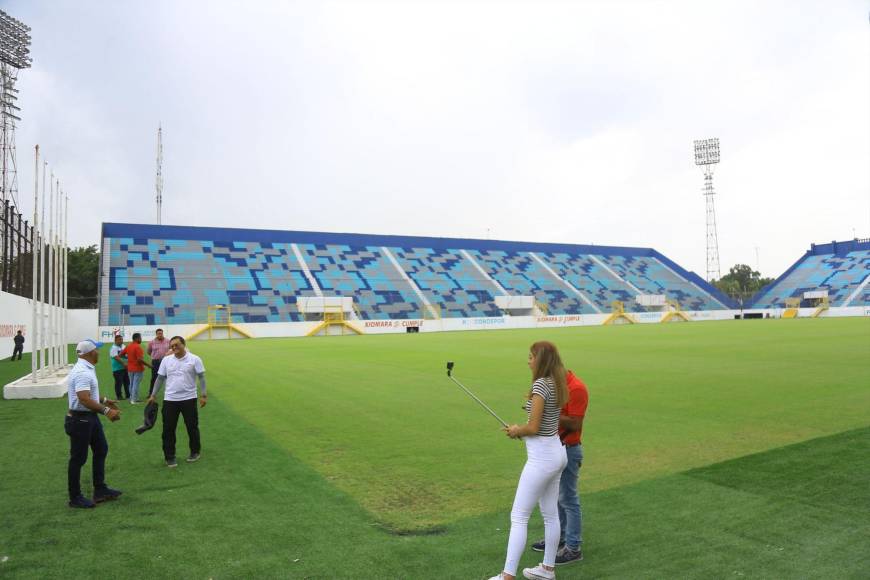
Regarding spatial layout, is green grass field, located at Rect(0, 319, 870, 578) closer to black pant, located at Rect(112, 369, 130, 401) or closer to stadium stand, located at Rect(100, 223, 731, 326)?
black pant, located at Rect(112, 369, 130, 401)

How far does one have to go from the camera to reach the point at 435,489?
738 centimetres

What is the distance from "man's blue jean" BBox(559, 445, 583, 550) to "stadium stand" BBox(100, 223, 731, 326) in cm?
5001

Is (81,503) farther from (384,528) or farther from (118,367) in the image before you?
(118,367)

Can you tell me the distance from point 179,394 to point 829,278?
9265 cm

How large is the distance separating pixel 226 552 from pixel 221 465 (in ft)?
11.3

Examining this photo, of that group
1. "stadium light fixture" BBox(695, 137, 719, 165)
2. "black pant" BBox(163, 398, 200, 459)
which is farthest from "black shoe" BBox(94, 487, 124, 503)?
"stadium light fixture" BBox(695, 137, 719, 165)

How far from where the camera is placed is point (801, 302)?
78.5 metres

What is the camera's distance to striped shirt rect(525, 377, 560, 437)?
15.0 feet

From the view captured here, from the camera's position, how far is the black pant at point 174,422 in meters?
8.77

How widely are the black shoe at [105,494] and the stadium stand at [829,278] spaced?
84.7 meters

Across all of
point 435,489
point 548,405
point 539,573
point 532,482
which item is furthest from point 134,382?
point 548,405

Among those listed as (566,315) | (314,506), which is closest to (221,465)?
(314,506)

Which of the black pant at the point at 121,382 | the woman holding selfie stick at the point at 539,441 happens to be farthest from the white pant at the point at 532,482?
the black pant at the point at 121,382

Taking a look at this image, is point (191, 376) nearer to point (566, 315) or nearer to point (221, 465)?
point (221, 465)
